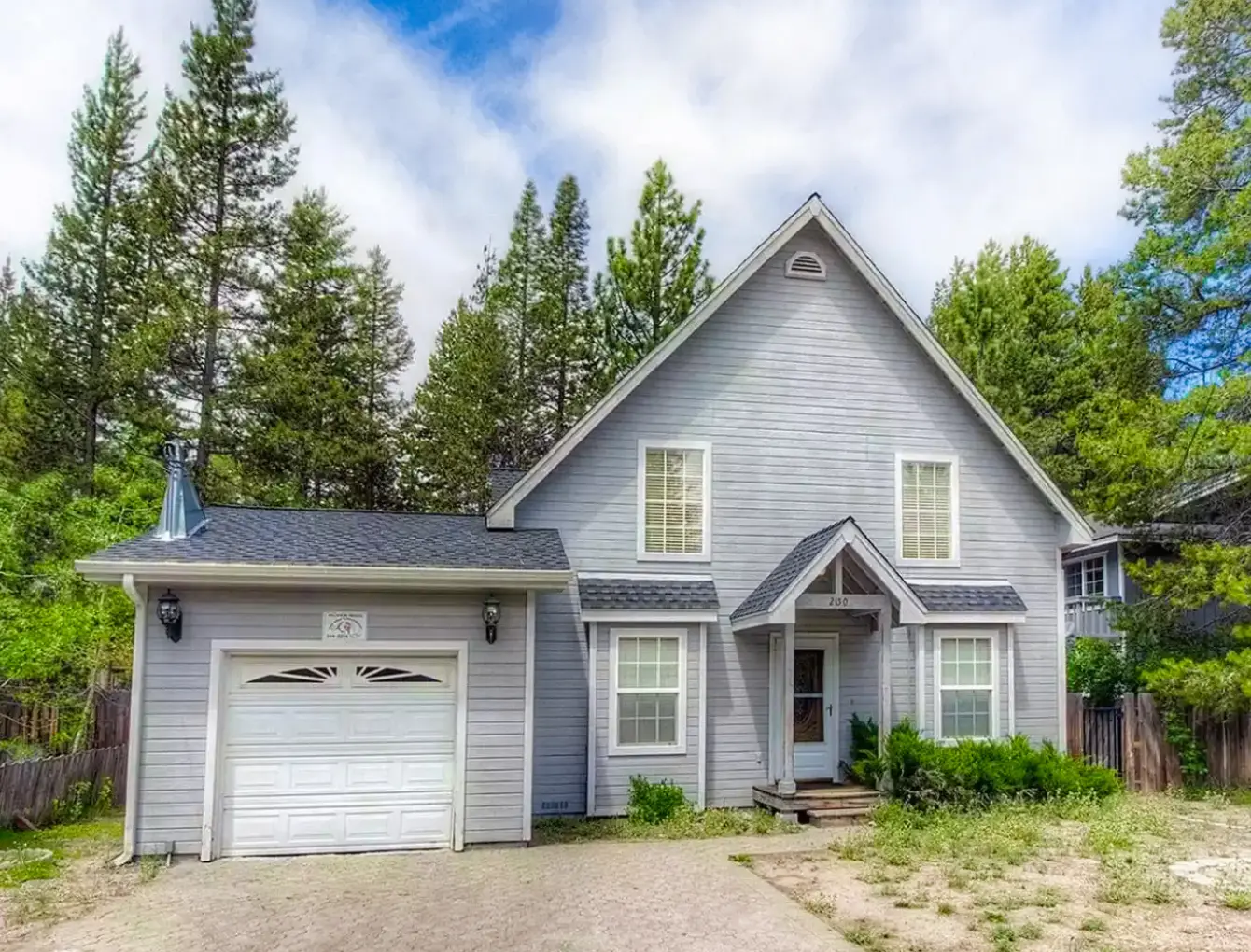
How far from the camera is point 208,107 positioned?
2252 centimetres

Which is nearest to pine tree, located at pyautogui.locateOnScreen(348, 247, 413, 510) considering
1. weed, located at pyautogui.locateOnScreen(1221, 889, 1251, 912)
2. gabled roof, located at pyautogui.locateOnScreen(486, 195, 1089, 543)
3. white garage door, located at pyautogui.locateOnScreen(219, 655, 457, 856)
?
gabled roof, located at pyautogui.locateOnScreen(486, 195, 1089, 543)

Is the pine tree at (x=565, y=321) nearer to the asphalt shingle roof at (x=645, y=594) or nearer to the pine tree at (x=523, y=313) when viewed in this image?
the pine tree at (x=523, y=313)

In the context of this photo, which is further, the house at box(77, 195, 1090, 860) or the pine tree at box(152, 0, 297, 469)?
the pine tree at box(152, 0, 297, 469)

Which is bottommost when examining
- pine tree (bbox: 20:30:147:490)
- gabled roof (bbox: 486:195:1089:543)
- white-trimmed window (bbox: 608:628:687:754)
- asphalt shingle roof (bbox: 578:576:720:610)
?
white-trimmed window (bbox: 608:628:687:754)

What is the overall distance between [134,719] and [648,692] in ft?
18.6

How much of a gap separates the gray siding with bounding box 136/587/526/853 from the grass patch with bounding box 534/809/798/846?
3.06 feet

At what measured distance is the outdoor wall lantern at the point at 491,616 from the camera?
975 centimetres

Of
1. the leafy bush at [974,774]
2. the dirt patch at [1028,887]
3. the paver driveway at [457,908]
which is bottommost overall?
the paver driveway at [457,908]

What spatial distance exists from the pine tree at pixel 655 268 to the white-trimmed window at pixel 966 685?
15.1m

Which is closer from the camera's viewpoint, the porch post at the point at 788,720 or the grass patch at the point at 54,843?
the grass patch at the point at 54,843

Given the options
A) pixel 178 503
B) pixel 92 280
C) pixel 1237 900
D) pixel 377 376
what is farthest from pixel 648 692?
pixel 377 376

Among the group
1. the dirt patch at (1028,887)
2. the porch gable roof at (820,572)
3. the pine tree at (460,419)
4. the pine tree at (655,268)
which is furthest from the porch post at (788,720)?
the pine tree at (655,268)

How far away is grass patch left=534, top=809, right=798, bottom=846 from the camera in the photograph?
10.4m

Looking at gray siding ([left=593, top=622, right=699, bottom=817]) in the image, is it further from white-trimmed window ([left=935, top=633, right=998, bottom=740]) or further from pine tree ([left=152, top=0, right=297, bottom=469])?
pine tree ([left=152, top=0, right=297, bottom=469])
